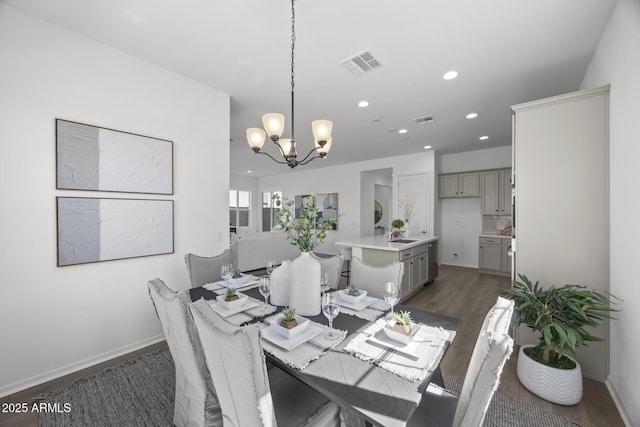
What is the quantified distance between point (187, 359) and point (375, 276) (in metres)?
1.45

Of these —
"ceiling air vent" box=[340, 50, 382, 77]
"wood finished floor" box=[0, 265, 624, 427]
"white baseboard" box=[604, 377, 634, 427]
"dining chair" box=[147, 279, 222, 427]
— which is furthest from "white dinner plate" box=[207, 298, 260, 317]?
"white baseboard" box=[604, 377, 634, 427]

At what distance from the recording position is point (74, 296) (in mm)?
2154

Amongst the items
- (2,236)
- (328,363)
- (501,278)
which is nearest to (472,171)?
(501,278)

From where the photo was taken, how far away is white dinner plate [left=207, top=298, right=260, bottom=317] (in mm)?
1626

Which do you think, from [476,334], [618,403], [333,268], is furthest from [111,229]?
[618,403]

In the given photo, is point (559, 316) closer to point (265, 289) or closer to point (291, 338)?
point (291, 338)

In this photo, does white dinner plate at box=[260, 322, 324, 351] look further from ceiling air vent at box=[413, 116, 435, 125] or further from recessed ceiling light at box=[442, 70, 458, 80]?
ceiling air vent at box=[413, 116, 435, 125]

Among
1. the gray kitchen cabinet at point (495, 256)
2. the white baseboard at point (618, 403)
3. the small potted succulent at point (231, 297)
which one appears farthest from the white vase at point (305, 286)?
the gray kitchen cabinet at point (495, 256)

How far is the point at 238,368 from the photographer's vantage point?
3.03 feet

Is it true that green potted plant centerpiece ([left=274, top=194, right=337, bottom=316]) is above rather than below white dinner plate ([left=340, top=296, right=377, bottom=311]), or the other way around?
above

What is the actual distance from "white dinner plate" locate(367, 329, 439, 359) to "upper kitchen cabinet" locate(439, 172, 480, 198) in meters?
5.53

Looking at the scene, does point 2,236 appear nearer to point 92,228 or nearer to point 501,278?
point 92,228

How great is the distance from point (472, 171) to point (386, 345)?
587 cm

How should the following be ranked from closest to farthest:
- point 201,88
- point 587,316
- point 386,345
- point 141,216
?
point 386,345 → point 587,316 → point 141,216 → point 201,88
